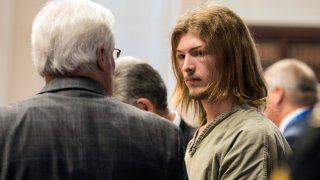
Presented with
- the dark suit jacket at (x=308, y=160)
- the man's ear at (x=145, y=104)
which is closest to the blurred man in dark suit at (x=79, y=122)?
the dark suit jacket at (x=308, y=160)

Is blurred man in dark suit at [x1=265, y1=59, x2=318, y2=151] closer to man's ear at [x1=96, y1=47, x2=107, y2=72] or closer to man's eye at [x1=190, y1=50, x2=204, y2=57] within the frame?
man's eye at [x1=190, y1=50, x2=204, y2=57]

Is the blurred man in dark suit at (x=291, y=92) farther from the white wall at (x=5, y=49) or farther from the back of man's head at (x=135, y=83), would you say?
the white wall at (x=5, y=49)

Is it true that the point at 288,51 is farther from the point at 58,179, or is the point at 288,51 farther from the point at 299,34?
the point at 58,179

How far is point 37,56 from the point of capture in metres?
1.90

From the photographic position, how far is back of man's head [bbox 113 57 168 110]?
287 centimetres

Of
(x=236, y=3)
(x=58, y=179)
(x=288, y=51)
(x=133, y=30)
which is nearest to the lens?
(x=58, y=179)

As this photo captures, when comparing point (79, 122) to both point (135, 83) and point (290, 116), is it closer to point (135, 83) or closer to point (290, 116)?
point (135, 83)

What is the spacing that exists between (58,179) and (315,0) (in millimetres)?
5312

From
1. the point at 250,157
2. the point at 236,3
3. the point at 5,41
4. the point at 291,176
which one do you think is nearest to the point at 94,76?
the point at 250,157

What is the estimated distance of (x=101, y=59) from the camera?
1907mm

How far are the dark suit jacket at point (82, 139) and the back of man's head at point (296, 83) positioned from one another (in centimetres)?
275

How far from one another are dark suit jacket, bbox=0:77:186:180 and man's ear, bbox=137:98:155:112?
970 millimetres

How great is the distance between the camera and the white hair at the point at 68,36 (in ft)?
6.10

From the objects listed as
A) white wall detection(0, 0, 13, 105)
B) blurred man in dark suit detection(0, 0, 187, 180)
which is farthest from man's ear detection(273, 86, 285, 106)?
blurred man in dark suit detection(0, 0, 187, 180)
